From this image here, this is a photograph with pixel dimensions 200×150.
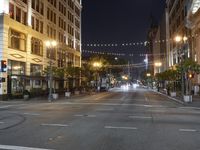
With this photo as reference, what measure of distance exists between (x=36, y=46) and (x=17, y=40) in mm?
7121

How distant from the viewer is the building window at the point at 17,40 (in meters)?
44.3


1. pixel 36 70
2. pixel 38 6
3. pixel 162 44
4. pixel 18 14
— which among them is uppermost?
pixel 162 44

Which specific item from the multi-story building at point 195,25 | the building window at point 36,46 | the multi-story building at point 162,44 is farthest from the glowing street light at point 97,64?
the building window at point 36,46

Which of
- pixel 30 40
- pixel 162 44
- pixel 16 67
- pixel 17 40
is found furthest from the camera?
pixel 162 44

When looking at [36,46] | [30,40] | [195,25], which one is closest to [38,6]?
[36,46]

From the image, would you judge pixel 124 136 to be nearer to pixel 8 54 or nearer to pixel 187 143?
pixel 187 143

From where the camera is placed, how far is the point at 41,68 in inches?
2203

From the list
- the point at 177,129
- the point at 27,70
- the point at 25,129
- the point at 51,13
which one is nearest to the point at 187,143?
the point at 177,129

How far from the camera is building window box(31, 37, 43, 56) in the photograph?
169 feet

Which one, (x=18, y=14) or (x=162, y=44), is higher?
(x=162, y=44)

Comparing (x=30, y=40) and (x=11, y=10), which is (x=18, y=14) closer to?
(x=11, y=10)

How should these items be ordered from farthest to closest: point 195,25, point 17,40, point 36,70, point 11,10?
1. point 195,25
2. point 36,70
3. point 17,40
4. point 11,10

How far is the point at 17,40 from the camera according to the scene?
46.5 meters

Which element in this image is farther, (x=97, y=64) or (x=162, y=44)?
(x=162, y=44)
